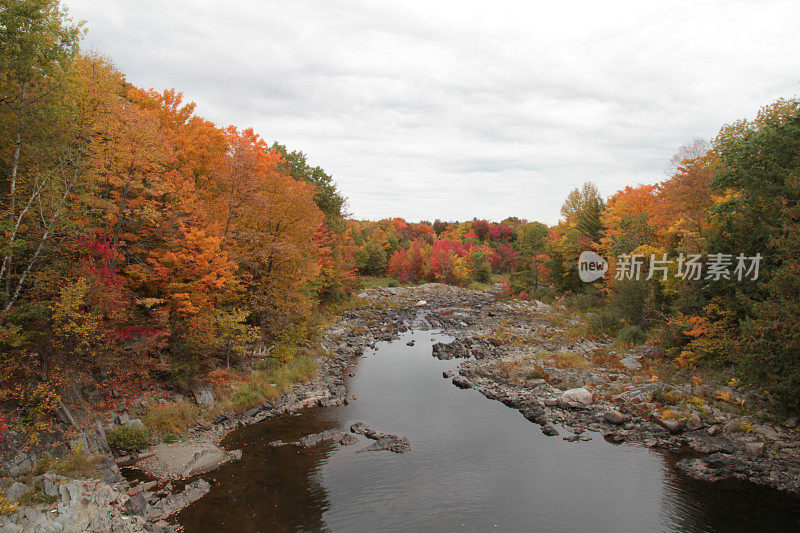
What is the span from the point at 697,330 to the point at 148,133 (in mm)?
26220

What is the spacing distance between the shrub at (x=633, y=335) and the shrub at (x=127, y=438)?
2725 centimetres

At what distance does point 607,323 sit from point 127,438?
30.8m

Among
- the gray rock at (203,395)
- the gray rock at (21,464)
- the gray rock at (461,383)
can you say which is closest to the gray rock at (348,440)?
the gray rock at (203,395)

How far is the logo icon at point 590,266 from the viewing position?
42938 mm

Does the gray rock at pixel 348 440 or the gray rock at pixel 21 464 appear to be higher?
the gray rock at pixel 21 464

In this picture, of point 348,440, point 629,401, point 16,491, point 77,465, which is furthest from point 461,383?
point 16,491

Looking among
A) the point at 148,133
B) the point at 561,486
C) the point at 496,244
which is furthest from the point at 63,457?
the point at 496,244

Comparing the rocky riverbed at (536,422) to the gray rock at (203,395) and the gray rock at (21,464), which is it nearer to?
the gray rock at (21,464)

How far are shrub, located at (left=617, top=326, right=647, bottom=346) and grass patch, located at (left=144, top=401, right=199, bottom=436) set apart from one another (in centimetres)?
2580

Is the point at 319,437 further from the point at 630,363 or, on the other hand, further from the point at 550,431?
the point at 630,363

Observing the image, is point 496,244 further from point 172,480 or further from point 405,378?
point 172,480

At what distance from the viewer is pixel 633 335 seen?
91.1 ft

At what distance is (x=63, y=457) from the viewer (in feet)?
41.4

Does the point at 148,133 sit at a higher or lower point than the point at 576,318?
higher
